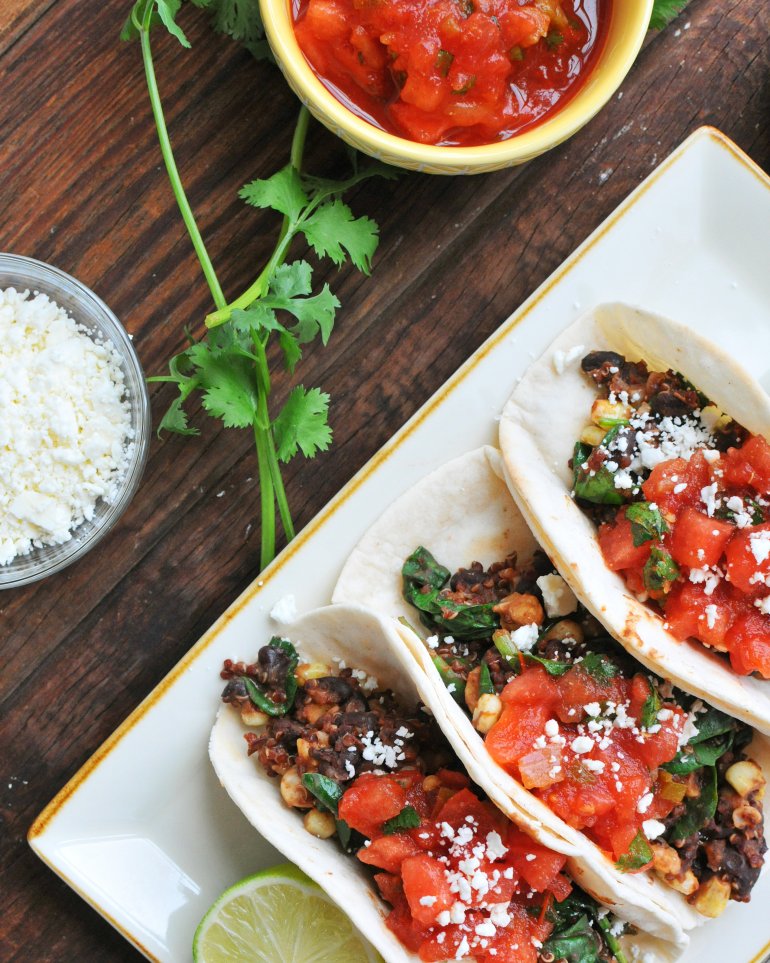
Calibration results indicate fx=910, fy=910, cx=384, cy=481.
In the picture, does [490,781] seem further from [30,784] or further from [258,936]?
[30,784]

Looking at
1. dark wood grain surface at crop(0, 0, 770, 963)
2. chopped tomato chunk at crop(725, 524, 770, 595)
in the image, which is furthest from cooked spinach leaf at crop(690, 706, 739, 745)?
dark wood grain surface at crop(0, 0, 770, 963)

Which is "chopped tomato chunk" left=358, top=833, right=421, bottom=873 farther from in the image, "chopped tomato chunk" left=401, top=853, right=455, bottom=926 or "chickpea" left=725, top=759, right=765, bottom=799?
"chickpea" left=725, top=759, right=765, bottom=799

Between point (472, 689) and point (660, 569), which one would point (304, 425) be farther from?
point (660, 569)

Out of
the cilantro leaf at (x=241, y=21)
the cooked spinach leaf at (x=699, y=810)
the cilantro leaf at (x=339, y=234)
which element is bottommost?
the cooked spinach leaf at (x=699, y=810)

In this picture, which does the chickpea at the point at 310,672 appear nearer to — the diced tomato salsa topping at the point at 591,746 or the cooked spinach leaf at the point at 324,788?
the cooked spinach leaf at the point at 324,788

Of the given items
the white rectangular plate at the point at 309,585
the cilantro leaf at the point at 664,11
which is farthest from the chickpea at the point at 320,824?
the cilantro leaf at the point at 664,11

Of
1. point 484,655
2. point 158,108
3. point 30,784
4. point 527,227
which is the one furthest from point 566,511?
point 30,784

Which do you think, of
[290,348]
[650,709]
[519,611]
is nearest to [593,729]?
[650,709]
